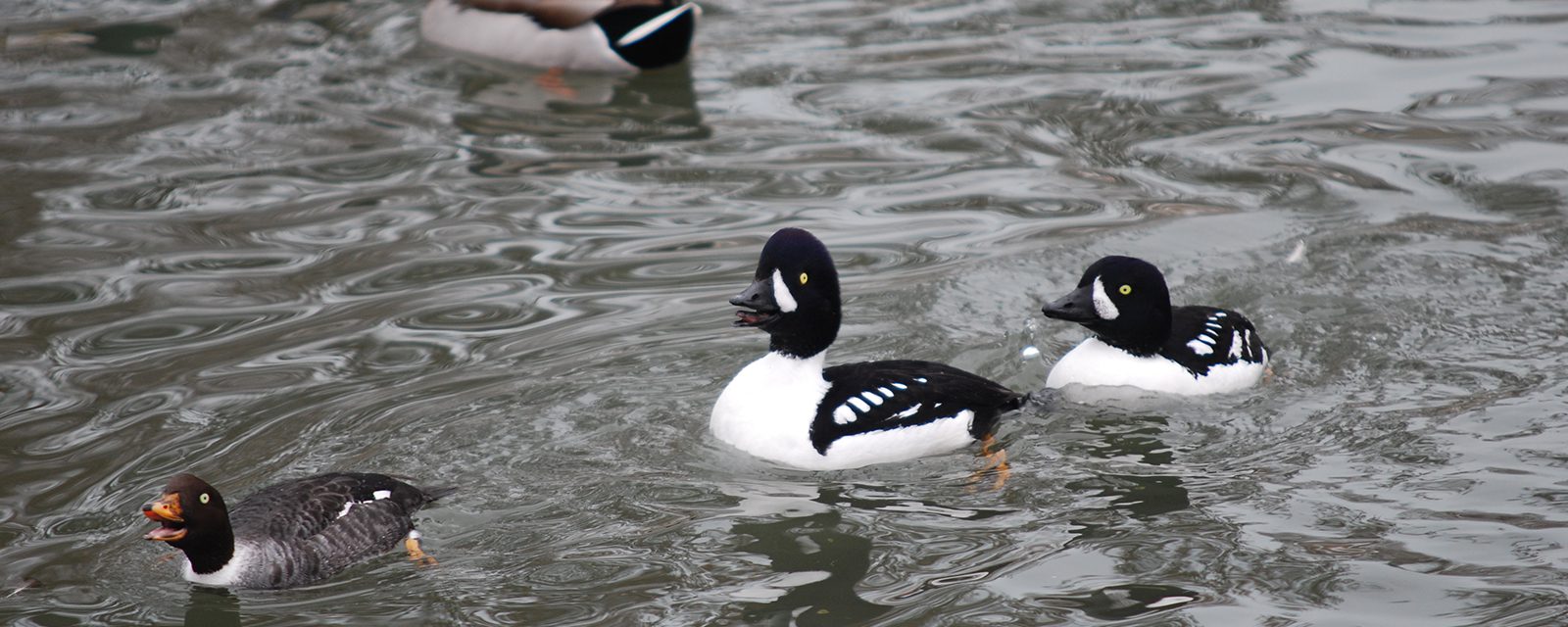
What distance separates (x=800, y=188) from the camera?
417 inches

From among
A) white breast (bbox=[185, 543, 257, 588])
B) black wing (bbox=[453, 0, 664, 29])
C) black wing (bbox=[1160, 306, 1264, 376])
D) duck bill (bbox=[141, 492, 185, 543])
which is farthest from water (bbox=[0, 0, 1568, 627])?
black wing (bbox=[453, 0, 664, 29])

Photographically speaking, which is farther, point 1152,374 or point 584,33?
point 584,33

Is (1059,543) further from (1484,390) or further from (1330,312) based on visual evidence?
(1330,312)

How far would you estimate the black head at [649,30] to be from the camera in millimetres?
12867

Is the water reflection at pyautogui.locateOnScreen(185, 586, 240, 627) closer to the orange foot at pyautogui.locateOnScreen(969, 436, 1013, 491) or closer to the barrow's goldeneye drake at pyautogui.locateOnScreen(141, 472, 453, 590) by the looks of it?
the barrow's goldeneye drake at pyautogui.locateOnScreen(141, 472, 453, 590)

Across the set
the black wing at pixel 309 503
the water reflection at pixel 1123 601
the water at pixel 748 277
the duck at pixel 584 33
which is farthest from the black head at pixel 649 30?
the water reflection at pixel 1123 601

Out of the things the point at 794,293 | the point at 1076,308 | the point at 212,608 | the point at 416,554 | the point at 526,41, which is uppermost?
the point at 526,41

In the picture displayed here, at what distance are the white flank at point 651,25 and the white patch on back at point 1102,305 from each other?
6314 millimetres

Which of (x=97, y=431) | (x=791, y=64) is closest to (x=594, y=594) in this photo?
(x=97, y=431)

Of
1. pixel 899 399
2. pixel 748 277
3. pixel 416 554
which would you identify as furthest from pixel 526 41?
pixel 416 554

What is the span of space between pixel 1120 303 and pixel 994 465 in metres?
1.11

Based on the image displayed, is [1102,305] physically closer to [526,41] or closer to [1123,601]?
[1123,601]

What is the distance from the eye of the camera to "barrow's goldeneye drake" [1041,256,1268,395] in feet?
24.3

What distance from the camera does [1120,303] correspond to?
7465mm
